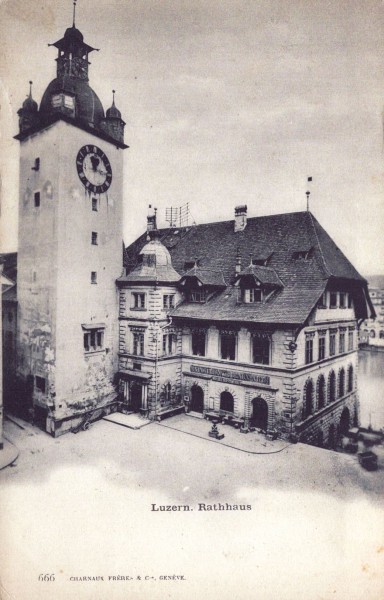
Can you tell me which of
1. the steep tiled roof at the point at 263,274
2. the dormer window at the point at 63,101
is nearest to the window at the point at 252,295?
the steep tiled roof at the point at 263,274

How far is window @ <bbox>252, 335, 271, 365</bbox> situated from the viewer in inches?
699

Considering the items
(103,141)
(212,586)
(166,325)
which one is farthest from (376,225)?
(103,141)

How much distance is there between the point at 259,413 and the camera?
717 inches

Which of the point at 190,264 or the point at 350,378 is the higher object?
the point at 190,264

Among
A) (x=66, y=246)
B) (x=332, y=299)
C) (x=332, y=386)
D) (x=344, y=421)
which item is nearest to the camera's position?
(x=66, y=246)

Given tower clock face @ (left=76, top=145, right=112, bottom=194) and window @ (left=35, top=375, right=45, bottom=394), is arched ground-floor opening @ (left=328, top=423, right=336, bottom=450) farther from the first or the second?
tower clock face @ (left=76, top=145, right=112, bottom=194)

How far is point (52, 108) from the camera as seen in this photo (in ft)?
54.4

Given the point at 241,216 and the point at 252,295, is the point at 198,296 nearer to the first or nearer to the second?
the point at 252,295

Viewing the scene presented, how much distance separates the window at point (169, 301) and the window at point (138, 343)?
197cm

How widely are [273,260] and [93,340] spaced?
1014 centimetres

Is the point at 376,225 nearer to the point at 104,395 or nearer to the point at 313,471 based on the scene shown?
the point at 313,471

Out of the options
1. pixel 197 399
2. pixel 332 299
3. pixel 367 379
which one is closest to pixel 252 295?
pixel 332 299

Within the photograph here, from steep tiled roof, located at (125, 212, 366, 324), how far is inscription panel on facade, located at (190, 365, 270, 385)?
2.72 metres

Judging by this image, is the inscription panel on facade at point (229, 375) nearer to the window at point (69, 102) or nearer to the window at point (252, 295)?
the window at point (252, 295)
